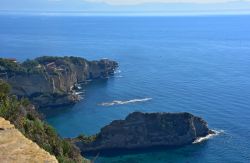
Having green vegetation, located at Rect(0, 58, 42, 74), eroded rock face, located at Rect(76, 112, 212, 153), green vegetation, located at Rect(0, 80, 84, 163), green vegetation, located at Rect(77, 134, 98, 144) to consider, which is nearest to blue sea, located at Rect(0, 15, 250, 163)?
eroded rock face, located at Rect(76, 112, 212, 153)

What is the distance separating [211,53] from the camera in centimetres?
14475

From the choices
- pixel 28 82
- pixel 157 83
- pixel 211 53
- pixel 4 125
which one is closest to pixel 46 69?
pixel 28 82

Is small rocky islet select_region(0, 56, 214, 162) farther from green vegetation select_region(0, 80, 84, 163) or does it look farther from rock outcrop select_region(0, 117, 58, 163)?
rock outcrop select_region(0, 117, 58, 163)

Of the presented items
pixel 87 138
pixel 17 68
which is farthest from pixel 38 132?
pixel 17 68

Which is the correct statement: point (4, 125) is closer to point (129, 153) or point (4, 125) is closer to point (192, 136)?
point (129, 153)

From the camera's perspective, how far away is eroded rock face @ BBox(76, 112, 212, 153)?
5872 centimetres

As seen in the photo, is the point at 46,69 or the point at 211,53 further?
the point at 211,53

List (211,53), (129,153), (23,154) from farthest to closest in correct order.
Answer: (211,53) < (129,153) < (23,154)

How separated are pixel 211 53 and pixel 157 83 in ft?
168

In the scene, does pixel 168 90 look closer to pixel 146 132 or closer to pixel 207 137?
pixel 207 137

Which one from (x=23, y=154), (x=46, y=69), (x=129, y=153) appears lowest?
(x=129, y=153)

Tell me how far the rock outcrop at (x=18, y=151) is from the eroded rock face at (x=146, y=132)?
45.0m

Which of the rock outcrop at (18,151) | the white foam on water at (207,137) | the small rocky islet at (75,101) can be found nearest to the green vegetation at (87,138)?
the small rocky islet at (75,101)

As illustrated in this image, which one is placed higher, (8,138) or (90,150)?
(8,138)
